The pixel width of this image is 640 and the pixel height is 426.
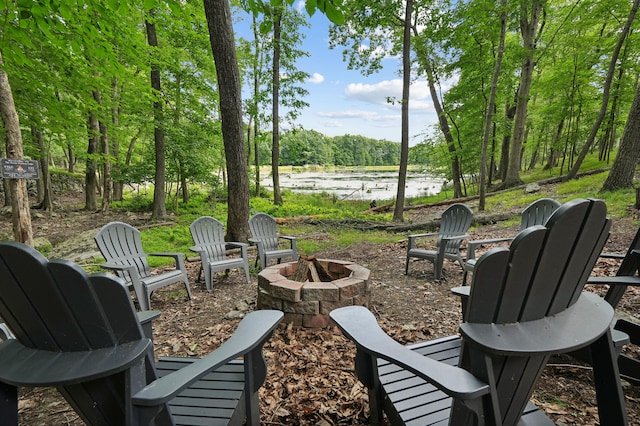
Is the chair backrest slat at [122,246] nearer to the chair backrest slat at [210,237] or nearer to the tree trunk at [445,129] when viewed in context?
the chair backrest slat at [210,237]

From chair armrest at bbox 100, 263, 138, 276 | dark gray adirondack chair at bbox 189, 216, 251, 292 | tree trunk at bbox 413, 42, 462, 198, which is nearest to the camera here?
chair armrest at bbox 100, 263, 138, 276

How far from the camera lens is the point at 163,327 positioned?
271cm

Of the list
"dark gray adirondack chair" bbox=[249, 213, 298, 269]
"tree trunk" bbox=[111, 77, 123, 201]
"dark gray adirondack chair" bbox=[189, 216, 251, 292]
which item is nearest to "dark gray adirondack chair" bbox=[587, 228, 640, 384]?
"dark gray adirondack chair" bbox=[249, 213, 298, 269]

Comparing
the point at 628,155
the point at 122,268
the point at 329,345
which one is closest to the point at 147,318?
the point at 329,345

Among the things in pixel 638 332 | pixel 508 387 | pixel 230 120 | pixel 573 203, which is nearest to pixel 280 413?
pixel 508 387

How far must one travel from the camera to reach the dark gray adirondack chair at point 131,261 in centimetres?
284

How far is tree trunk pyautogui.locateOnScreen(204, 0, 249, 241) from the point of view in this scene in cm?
421

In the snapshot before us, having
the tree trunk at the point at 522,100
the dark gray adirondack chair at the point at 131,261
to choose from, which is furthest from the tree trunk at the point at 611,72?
the dark gray adirondack chair at the point at 131,261

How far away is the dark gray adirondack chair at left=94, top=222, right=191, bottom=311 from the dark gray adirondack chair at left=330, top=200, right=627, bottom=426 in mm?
2701

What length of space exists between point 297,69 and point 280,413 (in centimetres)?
1123

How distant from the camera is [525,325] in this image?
84 centimetres

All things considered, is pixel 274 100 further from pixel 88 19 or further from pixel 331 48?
pixel 88 19

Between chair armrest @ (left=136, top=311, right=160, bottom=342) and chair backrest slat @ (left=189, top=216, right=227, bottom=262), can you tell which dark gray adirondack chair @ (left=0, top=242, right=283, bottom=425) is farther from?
chair backrest slat @ (left=189, top=216, right=227, bottom=262)

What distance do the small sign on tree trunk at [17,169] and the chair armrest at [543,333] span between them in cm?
471
